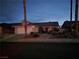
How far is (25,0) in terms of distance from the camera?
1266cm

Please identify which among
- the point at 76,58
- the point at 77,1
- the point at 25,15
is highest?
the point at 77,1

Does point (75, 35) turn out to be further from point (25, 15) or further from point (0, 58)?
point (0, 58)

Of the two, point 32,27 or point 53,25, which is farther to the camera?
point 53,25

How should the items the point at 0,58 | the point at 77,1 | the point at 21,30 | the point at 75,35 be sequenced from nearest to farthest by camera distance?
the point at 0,58
the point at 77,1
the point at 75,35
the point at 21,30

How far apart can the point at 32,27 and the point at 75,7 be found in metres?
10.2

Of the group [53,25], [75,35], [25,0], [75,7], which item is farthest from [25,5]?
[53,25]

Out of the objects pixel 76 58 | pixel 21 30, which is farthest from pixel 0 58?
pixel 21 30

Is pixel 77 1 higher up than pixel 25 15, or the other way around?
pixel 77 1

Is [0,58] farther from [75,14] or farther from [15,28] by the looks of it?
[15,28]

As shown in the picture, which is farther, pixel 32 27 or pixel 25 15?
pixel 32 27

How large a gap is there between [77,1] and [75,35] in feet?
10.4

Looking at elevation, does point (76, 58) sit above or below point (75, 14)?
below

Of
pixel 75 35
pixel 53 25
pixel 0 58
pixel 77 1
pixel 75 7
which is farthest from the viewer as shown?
pixel 53 25

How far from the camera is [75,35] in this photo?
13828 millimetres
